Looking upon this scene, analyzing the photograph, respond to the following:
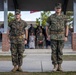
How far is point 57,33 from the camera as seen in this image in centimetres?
982

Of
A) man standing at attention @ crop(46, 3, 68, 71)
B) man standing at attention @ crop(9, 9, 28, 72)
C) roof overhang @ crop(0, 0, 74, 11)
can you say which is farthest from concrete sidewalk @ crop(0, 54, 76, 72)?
roof overhang @ crop(0, 0, 74, 11)

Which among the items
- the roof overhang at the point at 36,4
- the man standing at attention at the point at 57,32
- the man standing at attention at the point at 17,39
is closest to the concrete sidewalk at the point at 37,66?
the man standing at attention at the point at 17,39

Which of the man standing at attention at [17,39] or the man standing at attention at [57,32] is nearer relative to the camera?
the man standing at attention at [57,32]

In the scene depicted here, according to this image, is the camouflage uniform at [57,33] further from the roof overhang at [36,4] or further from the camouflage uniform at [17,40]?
the roof overhang at [36,4]

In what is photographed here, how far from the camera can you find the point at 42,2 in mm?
24703

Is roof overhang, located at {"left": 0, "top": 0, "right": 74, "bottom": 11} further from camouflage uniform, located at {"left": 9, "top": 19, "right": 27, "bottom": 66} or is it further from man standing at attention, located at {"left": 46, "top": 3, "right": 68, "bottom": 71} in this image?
man standing at attention, located at {"left": 46, "top": 3, "right": 68, "bottom": 71}

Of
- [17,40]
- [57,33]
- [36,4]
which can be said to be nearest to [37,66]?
[17,40]

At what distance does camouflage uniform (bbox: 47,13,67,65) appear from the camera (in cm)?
980

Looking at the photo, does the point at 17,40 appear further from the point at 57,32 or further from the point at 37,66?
the point at 37,66

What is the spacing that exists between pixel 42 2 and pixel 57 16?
15.0 m

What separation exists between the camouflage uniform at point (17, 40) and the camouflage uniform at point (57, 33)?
0.90m

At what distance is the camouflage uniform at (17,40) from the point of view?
32.5 feet

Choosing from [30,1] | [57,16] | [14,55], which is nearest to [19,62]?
[14,55]

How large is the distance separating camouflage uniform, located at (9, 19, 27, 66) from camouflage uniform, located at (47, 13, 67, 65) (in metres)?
0.90
